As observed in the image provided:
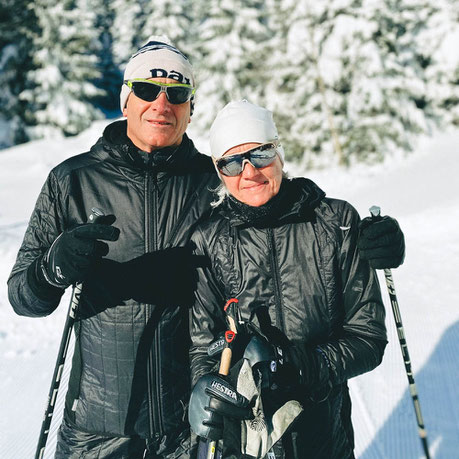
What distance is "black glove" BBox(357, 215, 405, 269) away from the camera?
2.10 meters

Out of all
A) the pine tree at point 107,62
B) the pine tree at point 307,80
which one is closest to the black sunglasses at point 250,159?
the pine tree at point 307,80

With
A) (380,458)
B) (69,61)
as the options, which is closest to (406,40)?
(69,61)

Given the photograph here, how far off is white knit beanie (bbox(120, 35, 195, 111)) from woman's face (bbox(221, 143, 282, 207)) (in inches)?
26.5

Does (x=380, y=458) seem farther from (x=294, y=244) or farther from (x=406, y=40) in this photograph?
(x=406, y=40)

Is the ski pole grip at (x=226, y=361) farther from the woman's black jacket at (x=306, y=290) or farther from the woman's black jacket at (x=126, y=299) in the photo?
the woman's black jacket at (x=126, y=299)

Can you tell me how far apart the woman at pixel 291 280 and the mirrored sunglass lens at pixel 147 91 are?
1.57 ft

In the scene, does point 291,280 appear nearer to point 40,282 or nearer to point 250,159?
point 250,159

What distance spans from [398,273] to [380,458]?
4733 mm

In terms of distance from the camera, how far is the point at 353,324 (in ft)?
7.05

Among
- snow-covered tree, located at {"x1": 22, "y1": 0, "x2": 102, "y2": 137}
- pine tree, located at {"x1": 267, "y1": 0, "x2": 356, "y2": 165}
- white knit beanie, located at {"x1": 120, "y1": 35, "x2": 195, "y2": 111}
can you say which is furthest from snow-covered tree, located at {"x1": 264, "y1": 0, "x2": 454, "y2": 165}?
white knit beanie, located at {"x1": 120, "y1": 35, "x2": 195, "y2": 111}

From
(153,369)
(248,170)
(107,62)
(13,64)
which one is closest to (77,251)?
(153,369)

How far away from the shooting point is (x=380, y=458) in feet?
12.4

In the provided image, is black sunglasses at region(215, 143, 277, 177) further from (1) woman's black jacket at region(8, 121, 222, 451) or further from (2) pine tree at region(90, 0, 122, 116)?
(2) pine tree at region(90, 0, 122, 116)

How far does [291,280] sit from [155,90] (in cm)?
127
